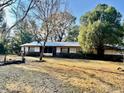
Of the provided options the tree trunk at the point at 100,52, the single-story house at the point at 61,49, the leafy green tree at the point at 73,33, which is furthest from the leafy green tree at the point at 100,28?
the leafy green tree at the point at 73,33

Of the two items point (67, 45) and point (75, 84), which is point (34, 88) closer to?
point (75, 84)

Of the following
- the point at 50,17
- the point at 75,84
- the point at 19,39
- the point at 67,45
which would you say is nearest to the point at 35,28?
the point at 67,45

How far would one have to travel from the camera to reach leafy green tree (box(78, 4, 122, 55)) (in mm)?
43750

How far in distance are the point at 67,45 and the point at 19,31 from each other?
86.0ft

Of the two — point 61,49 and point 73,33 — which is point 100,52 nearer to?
point 61,49

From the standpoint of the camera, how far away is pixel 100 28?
143ft

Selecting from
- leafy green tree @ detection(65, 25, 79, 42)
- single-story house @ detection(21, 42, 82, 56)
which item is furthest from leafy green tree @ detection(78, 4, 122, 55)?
leafy green tree @ detection(65, 25, 79, 42)

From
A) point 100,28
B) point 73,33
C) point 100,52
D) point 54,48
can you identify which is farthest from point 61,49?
point 73,33

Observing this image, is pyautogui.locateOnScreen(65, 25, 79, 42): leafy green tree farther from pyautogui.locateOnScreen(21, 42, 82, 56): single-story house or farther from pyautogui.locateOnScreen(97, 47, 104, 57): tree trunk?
pyautogui.locateOnScreen(97, 47, 104, 57): tree trunk

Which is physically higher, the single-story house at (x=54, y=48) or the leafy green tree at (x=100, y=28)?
the leafy green tree at (x=100, y=28)

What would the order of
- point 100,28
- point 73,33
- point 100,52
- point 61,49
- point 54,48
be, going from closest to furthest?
point 100,28 < point 100,52 < point 61,49 < point 54,48 < point 73,33

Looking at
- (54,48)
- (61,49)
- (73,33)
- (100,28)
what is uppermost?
(73,33)

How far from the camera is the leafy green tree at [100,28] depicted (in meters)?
43.8

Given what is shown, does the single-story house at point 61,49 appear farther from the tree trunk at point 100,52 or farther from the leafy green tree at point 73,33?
the leafy green tree at point 73,33
